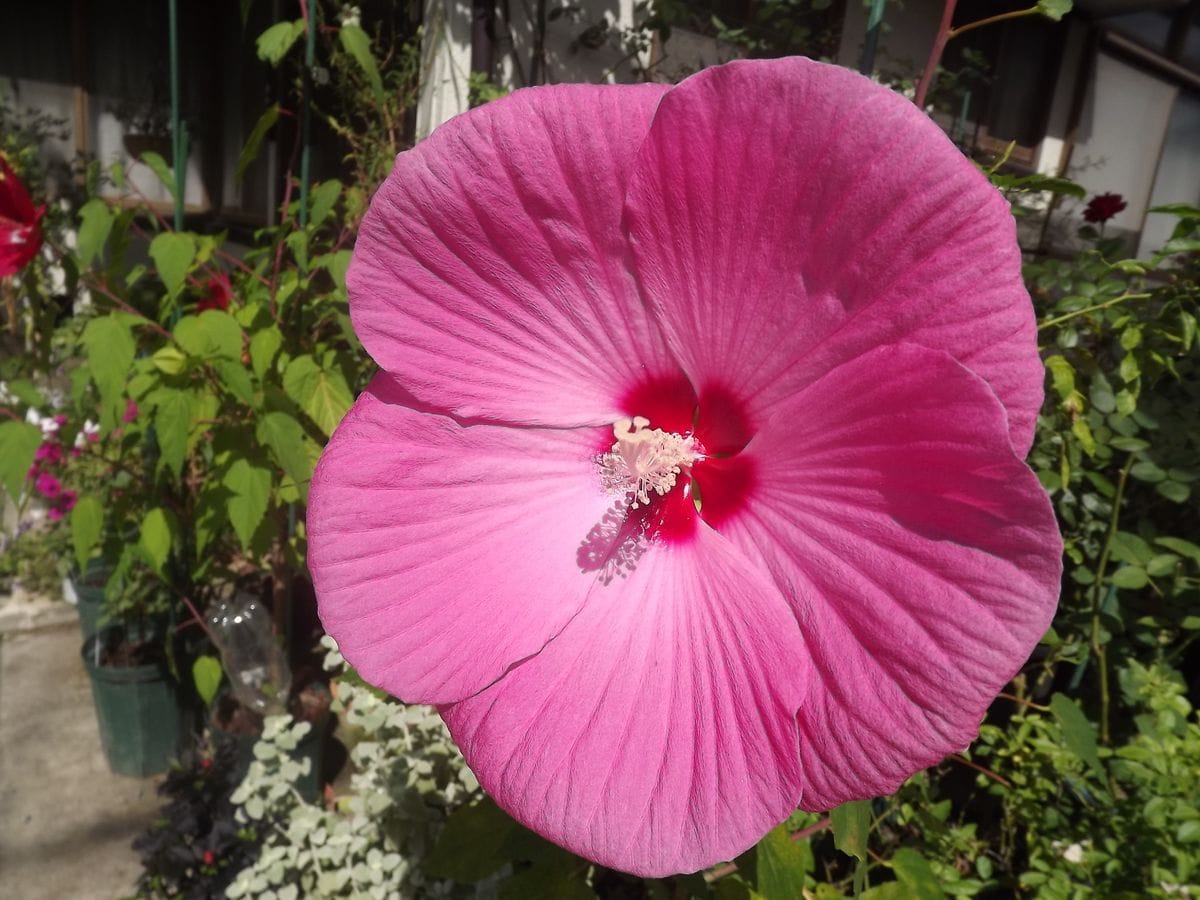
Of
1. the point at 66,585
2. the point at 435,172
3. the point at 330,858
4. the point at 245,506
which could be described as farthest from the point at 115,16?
the point at 435,172

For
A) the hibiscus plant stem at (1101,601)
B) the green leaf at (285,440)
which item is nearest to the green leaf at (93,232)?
the green leaf at (285,440)

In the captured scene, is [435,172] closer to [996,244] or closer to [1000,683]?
[996,244]

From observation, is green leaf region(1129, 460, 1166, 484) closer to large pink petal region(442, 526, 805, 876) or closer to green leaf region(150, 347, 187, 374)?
large pink petal region(442, 526, 805, 876)

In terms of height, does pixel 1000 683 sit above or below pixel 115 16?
below

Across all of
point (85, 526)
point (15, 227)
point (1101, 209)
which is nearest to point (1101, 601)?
point (85, 526)

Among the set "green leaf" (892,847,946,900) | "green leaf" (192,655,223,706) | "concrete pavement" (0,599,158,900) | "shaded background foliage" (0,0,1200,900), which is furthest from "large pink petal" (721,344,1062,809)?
"concrete pavement" (0,599,158,900)

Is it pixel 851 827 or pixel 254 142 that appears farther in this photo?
pixel 254 142

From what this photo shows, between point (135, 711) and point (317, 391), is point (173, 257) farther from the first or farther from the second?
point (135, 711)
